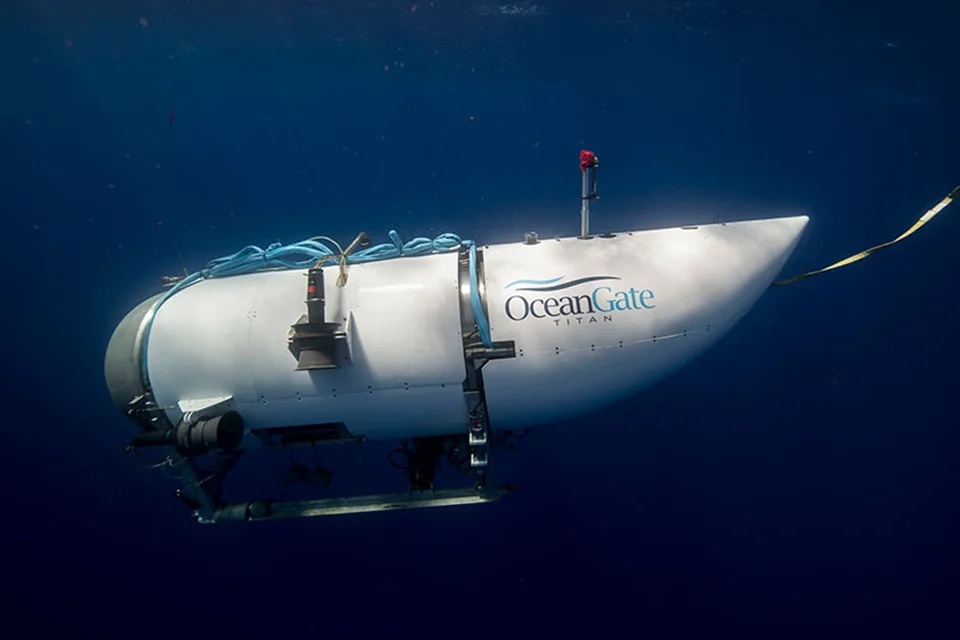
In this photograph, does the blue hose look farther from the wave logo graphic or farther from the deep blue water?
the deep blue water

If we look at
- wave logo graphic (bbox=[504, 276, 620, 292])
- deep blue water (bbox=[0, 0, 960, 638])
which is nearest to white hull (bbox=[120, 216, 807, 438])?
wave logo graphic (bbox=[504, 276, 620, 292])

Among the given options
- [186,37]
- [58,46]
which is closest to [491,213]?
[186,37]

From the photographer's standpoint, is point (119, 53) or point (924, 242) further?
point (924, 242)

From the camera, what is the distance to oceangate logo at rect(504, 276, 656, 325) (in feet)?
9.50

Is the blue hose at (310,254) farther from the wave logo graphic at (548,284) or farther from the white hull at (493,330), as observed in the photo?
the wave logo graphic at (548,284)

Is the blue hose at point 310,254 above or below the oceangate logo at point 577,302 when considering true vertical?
above

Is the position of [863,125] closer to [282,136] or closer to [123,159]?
[282,136]

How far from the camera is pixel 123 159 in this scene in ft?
25.5

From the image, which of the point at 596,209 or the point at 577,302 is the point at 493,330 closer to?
the point at 577,302

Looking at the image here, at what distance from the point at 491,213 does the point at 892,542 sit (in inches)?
361

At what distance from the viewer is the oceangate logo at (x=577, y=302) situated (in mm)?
2895

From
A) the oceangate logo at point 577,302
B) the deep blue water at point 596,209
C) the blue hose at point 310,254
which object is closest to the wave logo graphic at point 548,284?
the oceangate logo at point 577,302

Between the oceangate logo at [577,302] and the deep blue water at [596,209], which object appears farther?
the deep blue water at [596,209]

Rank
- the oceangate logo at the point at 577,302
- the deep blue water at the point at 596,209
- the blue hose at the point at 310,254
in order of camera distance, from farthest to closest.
Answer: the deep blue water at the point at 596,209 < the blue hose at the point at 310,254 < the oceangate logo at the point at 577,302
